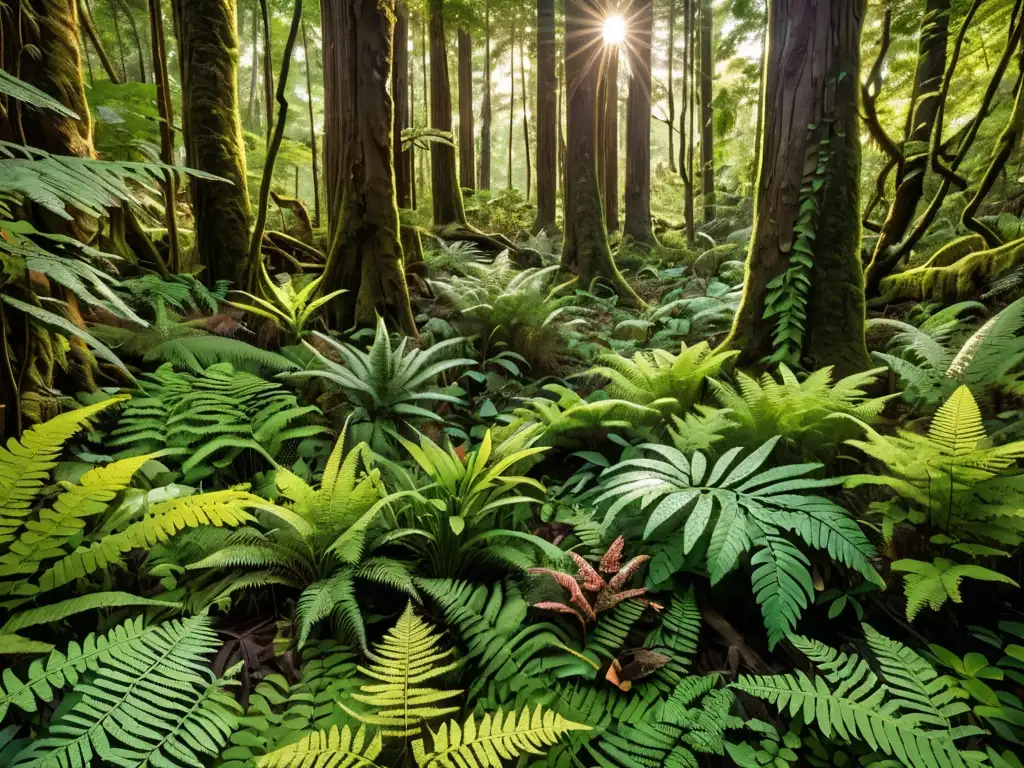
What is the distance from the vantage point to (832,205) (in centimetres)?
352

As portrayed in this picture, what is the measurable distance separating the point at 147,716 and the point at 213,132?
16.1 ft

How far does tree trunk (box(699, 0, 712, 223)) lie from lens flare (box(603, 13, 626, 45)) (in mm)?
1854

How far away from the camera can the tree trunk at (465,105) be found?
14461 millimetres

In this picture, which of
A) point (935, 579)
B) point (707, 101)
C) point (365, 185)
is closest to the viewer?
point (935, 579)

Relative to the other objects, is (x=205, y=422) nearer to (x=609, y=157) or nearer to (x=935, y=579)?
(x=935, y=579)

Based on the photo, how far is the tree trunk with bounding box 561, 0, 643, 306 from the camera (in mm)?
7312

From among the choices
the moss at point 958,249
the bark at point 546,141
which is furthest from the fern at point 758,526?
the bark at point 546,141

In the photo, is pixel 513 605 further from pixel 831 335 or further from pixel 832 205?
pixel 832 205

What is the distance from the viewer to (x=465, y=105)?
14.5 meters

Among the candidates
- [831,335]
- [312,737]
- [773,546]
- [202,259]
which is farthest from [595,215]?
[312,737]

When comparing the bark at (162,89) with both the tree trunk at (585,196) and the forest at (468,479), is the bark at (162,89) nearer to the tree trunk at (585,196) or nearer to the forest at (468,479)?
the forest at (468,479)

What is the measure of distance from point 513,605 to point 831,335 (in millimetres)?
2927

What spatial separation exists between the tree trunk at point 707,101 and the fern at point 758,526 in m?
9.68

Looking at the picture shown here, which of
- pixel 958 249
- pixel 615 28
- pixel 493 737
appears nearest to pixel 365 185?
pixel 493 737
